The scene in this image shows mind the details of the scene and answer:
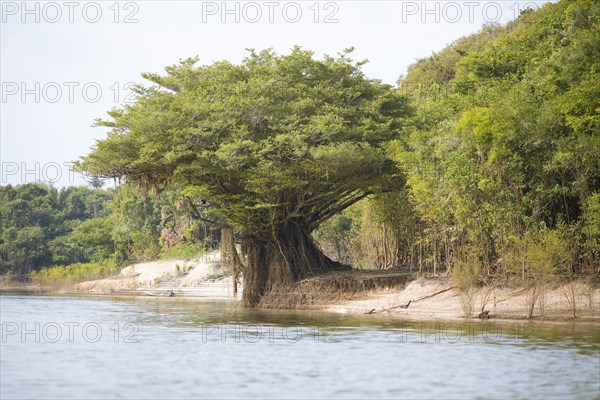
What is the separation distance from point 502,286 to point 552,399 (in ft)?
46.3

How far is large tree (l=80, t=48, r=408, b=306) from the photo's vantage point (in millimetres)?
29625

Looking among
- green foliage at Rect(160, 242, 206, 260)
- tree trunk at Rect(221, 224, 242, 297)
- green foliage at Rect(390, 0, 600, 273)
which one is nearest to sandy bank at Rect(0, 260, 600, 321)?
green foliage at Rect(390, 0, 600, 273)

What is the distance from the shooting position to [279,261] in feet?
108

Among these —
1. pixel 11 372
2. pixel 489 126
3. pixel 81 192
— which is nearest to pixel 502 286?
pixel 489 126

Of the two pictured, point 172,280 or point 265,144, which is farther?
point 172,280

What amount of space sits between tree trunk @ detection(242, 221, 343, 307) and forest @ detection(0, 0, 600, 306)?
7cm

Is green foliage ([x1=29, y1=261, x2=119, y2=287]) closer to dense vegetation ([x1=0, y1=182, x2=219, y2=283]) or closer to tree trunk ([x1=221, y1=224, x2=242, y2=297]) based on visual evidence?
dense vegetation ([x1=0, y1=182, x2=219, y2=283])

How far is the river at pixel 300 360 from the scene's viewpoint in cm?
1270

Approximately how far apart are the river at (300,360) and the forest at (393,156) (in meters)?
3.73

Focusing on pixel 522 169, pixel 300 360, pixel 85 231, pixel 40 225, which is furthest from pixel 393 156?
pixel 40 225

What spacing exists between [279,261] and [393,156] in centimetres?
615

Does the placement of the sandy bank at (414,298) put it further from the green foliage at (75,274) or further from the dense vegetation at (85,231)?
the green foliage at (75,274)

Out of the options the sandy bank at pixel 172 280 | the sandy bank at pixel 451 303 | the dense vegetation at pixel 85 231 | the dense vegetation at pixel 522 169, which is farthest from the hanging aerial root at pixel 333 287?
the dense vegetation at pixel 85 231

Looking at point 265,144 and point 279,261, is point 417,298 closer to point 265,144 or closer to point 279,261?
point 279,261
